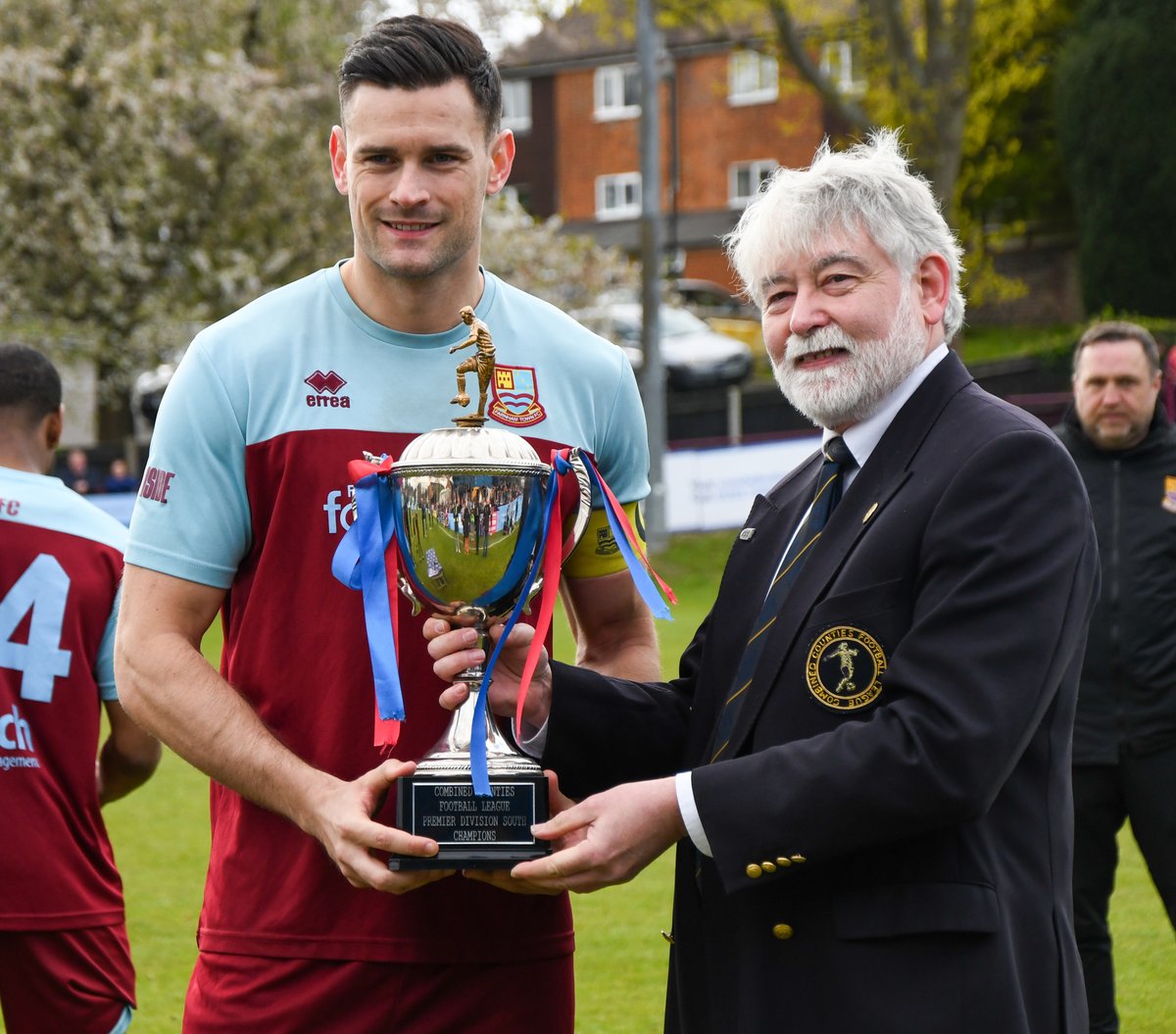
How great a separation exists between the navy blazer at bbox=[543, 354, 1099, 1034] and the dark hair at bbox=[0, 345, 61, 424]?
2828 mm

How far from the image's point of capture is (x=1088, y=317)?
31188mm

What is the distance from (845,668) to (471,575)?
28.1 inches

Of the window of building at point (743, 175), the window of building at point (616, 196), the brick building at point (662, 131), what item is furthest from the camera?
the window of building at point (616, 196)

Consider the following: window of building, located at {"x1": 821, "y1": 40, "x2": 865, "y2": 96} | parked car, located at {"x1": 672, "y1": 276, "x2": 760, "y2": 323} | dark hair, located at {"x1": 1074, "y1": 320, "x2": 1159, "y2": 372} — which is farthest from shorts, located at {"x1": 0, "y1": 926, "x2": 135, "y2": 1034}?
→ window of building, located at {"x1": 821, "y1": 40, "x2": 865, "y2": 96}

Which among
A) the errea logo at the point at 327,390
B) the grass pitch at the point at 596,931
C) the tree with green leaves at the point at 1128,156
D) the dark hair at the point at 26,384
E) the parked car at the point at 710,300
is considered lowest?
the grass pitch at the point at 596,931

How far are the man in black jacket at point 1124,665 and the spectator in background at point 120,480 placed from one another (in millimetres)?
15711

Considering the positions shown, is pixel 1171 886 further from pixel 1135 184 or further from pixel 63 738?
pixel 1135 184

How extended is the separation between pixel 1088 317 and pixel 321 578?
29.9 metres

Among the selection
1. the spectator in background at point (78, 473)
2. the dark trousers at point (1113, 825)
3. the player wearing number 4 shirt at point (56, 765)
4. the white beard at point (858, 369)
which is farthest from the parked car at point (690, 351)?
the white beard at point (858, 369)

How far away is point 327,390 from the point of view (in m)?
3.25

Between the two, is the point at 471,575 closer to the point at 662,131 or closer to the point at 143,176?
the point at 143,176

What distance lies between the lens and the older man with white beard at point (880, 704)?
2.69m

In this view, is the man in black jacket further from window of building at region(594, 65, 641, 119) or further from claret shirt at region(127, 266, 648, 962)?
window of building at region(594, 65, 641, 119)

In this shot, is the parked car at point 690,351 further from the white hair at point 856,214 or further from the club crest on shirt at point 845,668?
the club crest on shirt at point 845,668
